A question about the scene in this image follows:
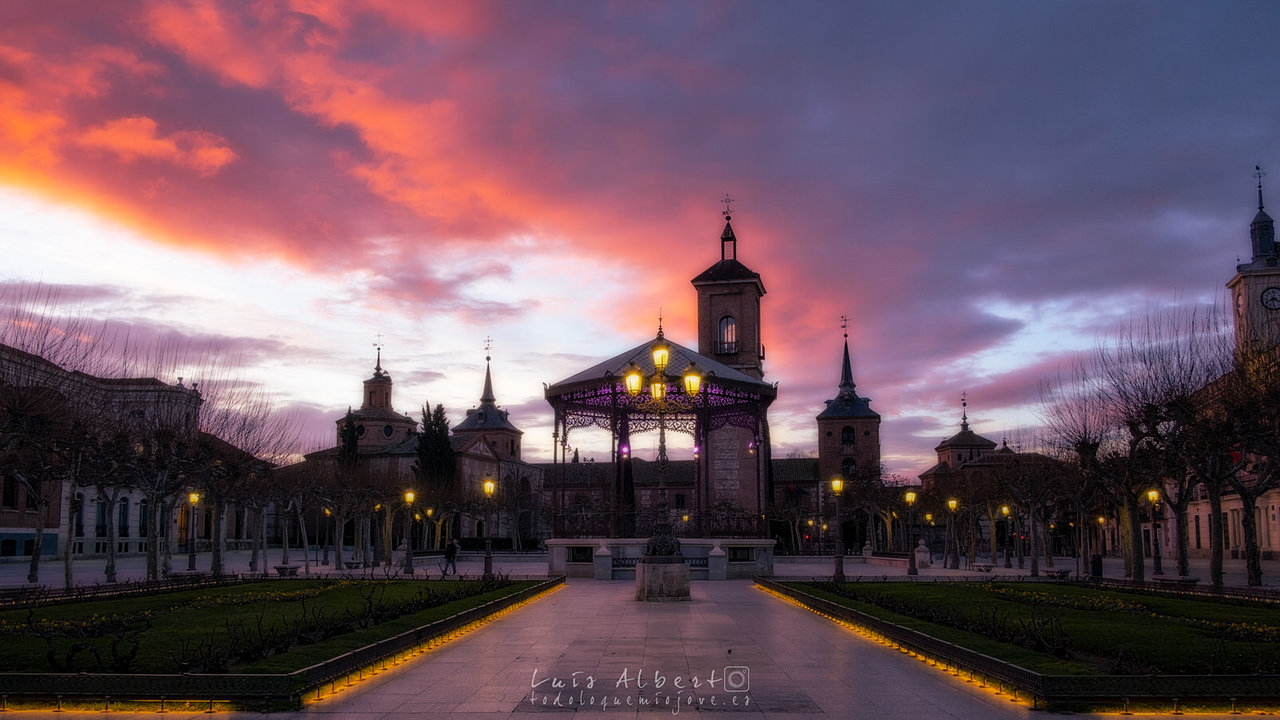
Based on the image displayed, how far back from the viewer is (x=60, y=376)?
32.4 m

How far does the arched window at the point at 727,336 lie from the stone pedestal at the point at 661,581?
155 ft


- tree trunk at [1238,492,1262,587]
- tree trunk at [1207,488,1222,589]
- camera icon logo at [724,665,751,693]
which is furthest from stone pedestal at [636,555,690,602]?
tree trunk at [1238,492,1262,587]

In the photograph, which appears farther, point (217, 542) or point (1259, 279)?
point (1259, 279)

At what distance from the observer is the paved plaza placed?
10250 millimetres

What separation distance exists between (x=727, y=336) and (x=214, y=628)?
5772 centimetres

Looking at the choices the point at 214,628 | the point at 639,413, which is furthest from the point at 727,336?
the point at 214,628

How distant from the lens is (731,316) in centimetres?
7200

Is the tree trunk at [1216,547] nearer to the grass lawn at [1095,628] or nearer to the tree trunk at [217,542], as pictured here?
the grass lawn at [1095,628]

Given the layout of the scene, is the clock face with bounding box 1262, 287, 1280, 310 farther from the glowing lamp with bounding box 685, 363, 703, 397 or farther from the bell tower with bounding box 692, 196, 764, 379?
the glowing lamp with bounding box 685, 363, 703, 397

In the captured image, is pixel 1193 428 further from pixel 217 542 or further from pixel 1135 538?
pixel 217 542

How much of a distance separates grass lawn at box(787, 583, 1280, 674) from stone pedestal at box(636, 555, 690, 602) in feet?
12.2

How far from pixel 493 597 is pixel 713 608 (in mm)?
5489

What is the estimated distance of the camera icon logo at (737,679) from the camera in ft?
37.5

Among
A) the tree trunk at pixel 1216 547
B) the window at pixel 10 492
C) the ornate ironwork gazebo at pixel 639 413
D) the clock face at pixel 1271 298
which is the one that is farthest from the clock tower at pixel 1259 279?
the window at pixel 10 492
